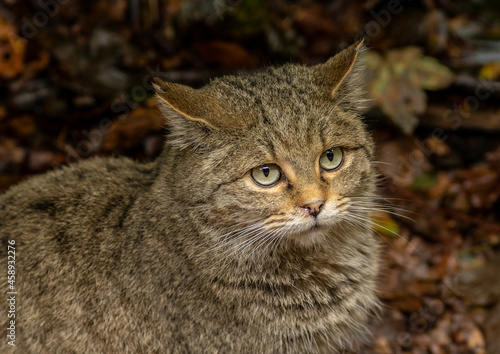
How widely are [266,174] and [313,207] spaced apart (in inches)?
14.6

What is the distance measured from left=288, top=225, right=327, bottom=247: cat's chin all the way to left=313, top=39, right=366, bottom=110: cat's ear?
2.95 feet

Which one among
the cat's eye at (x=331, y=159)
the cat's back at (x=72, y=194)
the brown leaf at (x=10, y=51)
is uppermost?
the brown leaf at (x=10, y=51)

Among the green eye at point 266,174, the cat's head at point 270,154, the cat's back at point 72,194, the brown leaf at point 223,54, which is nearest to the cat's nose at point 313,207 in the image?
the cat's head at point 270,154

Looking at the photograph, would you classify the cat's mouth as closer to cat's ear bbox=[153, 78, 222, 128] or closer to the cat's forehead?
the cat's forehead

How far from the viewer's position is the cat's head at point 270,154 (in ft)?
9.90

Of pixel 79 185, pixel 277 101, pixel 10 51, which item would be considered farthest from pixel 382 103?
pixel 10 51

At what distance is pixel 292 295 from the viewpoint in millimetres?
3355

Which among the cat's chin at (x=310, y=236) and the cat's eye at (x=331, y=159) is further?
the cat's eye at (x=331, y=159)

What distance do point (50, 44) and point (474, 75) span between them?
198 inches

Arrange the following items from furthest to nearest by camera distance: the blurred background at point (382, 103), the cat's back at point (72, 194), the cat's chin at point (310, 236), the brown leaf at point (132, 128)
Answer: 1. the brown leaf at point (132, 128)
2. the blurred background at point (382, 103)
3. the cat's back at point (72, 194)
4. the cat's chin at point (310, 236)

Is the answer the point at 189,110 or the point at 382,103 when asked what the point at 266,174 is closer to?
the point at 189,110

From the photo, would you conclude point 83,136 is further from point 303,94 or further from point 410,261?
point 410,261

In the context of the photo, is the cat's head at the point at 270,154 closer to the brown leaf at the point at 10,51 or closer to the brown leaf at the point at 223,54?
the brown leaf at the point at 223,54

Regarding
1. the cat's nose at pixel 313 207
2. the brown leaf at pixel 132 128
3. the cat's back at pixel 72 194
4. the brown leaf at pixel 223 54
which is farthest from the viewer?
the brown leaf at pixel 223 54
